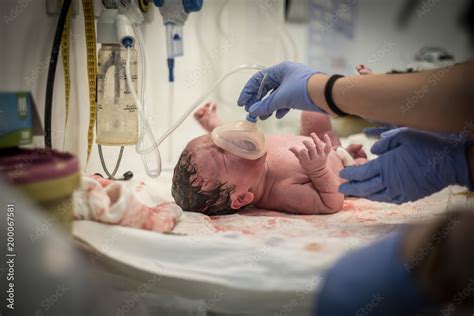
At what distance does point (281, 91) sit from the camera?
1.27 metres

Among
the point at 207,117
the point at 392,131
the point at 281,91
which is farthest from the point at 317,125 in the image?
the point at 392,131

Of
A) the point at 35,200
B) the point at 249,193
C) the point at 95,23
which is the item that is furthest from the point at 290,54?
the point at 35,200

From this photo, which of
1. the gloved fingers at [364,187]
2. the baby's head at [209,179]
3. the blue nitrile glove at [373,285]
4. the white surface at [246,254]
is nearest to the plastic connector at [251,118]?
the baby's head at [209,179]

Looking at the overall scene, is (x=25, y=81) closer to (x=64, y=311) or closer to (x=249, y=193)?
(x=64, y=311)

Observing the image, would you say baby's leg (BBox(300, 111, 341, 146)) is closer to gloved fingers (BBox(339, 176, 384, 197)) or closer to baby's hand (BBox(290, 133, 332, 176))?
baby's hand (BBox(290, 133, 332, 176))

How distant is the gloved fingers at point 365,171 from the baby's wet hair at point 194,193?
404 millimetres

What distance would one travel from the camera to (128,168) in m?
1.38

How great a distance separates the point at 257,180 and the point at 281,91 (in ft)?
1.18

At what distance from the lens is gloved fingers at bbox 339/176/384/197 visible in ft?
3.71

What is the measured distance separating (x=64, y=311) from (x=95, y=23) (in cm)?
82

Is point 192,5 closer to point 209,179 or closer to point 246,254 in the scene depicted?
point 209,179

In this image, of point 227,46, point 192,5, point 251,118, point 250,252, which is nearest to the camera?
point 250,252

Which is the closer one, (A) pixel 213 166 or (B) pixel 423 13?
(B) pixel 423 13

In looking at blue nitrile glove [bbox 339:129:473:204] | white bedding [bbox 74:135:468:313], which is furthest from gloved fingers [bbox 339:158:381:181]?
white bedding [bbox 74:135:468:313]
